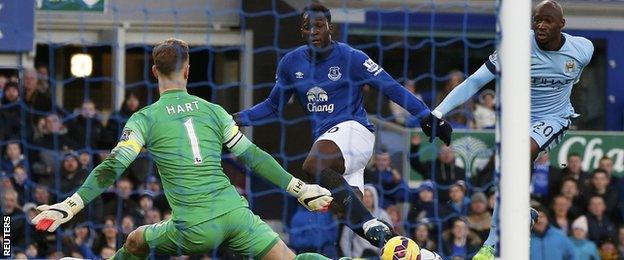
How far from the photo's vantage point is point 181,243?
352 inches

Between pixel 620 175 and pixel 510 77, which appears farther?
pixel 620 175

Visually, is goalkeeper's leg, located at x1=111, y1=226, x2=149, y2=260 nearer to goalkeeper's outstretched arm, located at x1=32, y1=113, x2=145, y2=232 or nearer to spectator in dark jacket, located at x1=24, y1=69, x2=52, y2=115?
goalkeeper's outstretched arm, located at x1=32, y1=113, x2=145, y2=232

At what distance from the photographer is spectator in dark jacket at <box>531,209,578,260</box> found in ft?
40.5

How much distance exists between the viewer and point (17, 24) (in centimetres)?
1137

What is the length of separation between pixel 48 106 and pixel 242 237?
596cm

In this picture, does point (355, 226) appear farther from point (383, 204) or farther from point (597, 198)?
point (597, 198)

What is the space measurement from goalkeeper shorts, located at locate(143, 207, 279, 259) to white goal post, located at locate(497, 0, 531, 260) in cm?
173

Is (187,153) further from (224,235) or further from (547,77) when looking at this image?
(547,77)

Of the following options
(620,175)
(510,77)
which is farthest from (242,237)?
(620,175)

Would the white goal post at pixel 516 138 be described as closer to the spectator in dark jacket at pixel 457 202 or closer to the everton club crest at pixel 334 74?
the everton club crest at pixel 334 74

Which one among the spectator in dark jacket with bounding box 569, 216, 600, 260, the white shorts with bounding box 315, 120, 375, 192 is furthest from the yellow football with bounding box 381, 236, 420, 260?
the spectator in dark jacket with bounding box 569, 216, 600, 260

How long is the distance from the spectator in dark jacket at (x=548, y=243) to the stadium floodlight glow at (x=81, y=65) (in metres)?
5.79

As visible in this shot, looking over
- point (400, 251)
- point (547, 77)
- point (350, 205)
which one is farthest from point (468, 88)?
point (400, 251)

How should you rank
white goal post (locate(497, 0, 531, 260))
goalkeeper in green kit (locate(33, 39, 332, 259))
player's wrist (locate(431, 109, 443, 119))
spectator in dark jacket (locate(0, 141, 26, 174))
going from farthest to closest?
1. spectator in dark jacket (locate(0, 141, 26, 174))
2. player's wrist (locate(431, 109, 443, 119))
3. goalkeeper in green kit (locate(33, 39, 332, 259))
4. white goal post (locate(497, 0, 531, 260))
